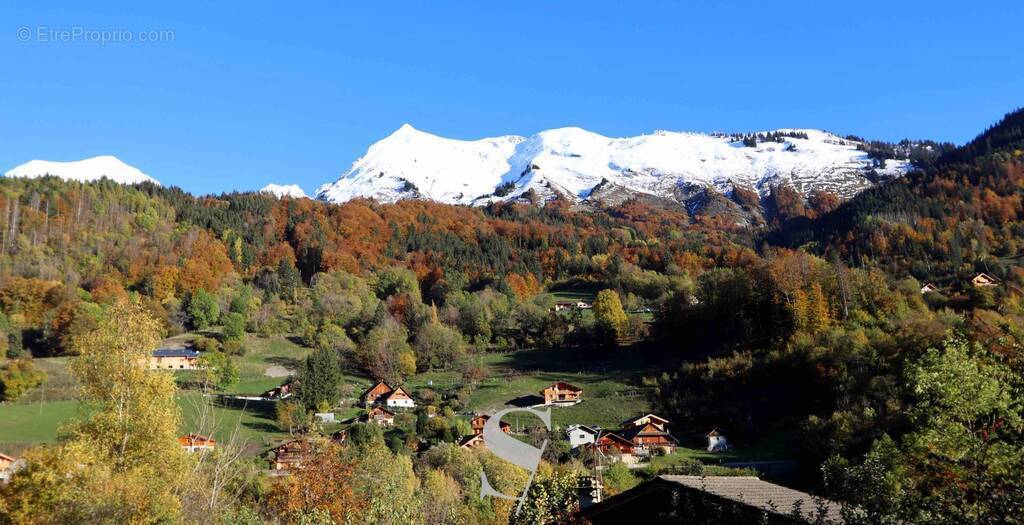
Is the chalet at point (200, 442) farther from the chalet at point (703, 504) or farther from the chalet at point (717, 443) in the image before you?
the chalet at point (717, 443)

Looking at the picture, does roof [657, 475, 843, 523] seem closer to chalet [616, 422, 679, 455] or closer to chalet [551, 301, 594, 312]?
chalet [616, 422, 679, 455]

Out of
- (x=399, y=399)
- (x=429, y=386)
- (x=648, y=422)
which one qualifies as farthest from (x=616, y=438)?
(x=429, y=386)

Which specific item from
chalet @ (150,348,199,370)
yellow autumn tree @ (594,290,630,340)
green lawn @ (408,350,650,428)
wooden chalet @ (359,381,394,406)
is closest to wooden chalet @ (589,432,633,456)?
green lawn @ (408,350,650,428)

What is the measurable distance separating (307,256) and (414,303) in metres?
29.1

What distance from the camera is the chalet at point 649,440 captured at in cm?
4138

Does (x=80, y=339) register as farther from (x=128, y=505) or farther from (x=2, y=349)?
(x=2, y=349)

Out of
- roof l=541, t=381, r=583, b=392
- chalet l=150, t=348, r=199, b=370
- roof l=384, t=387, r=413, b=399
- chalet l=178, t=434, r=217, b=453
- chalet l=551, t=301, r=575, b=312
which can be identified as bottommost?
roof l=384, t=387, r=413, b=399

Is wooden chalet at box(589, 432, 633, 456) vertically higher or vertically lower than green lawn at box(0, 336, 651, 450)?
lower

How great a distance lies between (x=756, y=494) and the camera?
30.1ft

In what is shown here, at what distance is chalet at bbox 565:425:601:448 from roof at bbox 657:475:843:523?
32.4 m

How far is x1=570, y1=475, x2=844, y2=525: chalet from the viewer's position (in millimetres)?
7805

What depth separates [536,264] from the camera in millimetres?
111625

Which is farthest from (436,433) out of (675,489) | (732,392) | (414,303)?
(414,303)

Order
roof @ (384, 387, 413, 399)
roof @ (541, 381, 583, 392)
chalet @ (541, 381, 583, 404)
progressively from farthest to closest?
roof @ (384, 387, 413, 399), roof @ (541, 381, 583, 392), chalet @ (541, 381, 583, 404)
